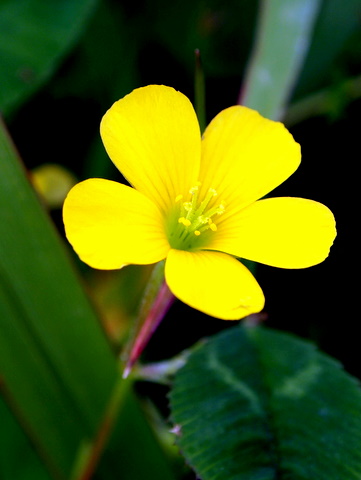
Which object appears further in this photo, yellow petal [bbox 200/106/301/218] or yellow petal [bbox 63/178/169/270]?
yellow petal [bbox 200/106/301/218]

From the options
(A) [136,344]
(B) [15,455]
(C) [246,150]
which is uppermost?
(C) [246,150]

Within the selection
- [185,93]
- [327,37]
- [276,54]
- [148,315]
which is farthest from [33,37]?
[148,315]

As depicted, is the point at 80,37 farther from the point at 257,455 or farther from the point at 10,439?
the point at 257,455

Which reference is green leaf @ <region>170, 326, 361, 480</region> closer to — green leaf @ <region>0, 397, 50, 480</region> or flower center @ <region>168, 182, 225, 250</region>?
flower center @ <region>168, 182, 225, 250</region>

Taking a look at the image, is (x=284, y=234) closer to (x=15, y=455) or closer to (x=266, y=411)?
(x=266, y=411)

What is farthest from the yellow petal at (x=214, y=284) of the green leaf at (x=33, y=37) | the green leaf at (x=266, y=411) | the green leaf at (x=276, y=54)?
the green leaf at (x=33, y=37)

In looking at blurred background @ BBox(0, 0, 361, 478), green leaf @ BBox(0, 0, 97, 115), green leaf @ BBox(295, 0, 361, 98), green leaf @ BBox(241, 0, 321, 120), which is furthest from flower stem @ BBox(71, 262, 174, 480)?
green leaf @ BBox(295, 0, 361, 98)

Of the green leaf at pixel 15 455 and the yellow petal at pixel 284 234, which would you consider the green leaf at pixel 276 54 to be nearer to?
the yellow petal at pixel 284 234
